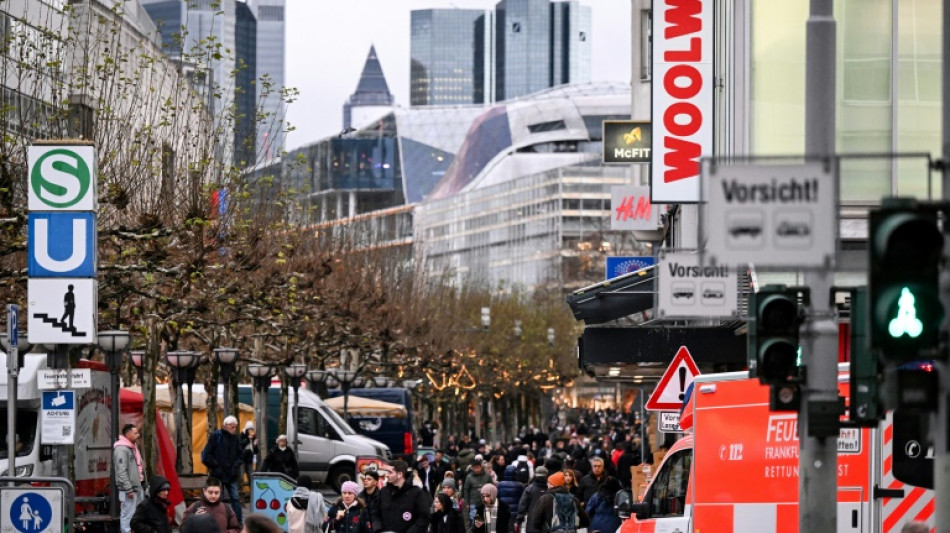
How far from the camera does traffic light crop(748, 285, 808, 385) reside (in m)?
11.9

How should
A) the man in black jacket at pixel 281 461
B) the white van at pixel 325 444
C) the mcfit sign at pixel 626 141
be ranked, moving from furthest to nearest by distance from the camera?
the white van at pixel 325 444 → the man in black jacket at pixel 281 461 → the mcfit sign at pixel 626 141

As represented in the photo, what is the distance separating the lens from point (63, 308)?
65.9ft

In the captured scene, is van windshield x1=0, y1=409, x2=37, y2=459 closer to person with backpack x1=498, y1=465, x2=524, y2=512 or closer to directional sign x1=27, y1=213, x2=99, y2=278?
person with backpack x1=498, y1=465, x2=524, y2=512

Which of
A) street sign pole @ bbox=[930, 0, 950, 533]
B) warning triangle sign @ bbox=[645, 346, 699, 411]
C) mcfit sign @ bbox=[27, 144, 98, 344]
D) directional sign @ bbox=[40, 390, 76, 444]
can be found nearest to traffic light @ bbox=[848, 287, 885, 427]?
street sign pole @ bbox=[930, 0, 950, 533]

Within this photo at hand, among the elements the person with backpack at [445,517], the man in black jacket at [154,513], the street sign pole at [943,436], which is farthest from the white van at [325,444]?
the street sign pole at [943,436]

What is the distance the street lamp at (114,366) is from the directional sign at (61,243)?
7157mm

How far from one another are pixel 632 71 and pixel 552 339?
60.1m

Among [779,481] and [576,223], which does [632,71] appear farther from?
[576,223]

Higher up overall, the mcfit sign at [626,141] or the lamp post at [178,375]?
the mcfit sign at [626,141]

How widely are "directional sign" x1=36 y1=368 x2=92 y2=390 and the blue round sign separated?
3.95 meters

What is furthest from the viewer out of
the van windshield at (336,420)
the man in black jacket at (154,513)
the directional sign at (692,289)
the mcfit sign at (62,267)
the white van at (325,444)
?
the van windshield at (336,420)

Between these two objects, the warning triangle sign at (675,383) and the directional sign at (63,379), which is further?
the warning triangle sign at (675,383)

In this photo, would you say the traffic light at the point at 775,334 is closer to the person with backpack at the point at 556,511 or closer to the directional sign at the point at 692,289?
the directional sign at the point at 692,289

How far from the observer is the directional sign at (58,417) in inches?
812
